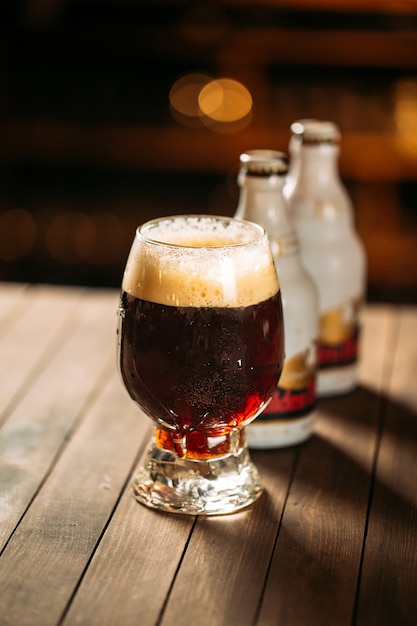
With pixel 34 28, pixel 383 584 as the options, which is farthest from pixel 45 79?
pixel 383 584

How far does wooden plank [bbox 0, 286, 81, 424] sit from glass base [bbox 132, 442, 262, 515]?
9.7 inches

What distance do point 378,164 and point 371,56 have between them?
0.32 meters

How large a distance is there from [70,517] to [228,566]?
6.4 inches

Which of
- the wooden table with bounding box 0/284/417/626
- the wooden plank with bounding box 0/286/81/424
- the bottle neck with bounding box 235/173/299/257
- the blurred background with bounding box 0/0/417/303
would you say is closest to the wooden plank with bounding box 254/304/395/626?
the wooden table with bounding box 0/284/417/626

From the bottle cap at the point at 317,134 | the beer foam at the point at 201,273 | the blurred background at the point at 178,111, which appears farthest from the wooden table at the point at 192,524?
the blurred background at the point at 178,111

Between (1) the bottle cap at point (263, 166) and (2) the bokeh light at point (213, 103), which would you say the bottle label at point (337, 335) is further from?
(2) the bokeh light at point (213, 103)

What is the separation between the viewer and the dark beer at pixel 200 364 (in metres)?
0.85

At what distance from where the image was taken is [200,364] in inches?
→ 33.4

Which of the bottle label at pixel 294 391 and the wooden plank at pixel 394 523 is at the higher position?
the bottle label at pixel 294 391

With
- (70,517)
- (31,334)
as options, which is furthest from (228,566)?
(31,334)

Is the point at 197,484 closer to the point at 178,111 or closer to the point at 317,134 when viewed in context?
the point at 317,134

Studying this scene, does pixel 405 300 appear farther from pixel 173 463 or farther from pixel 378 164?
pixel 173 463

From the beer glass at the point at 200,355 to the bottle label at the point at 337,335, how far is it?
246 mm

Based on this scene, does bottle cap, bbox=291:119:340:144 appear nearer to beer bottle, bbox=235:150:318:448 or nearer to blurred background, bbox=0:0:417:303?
beer bottle, bbox=235:150:318:448
